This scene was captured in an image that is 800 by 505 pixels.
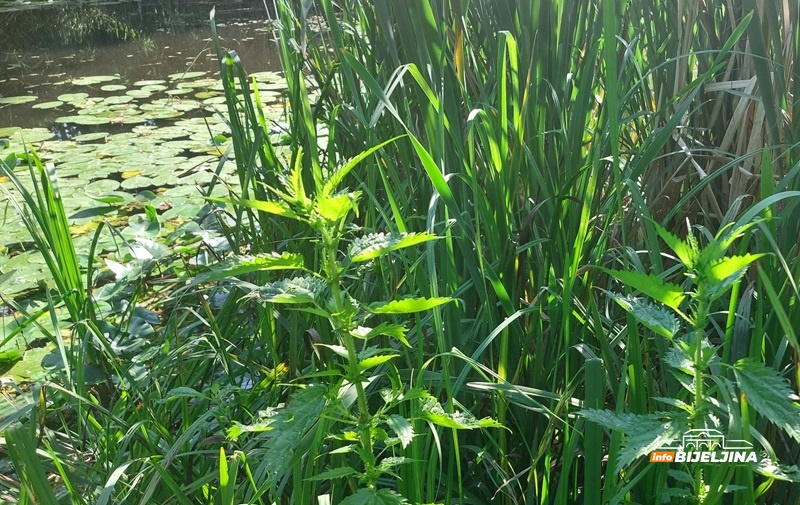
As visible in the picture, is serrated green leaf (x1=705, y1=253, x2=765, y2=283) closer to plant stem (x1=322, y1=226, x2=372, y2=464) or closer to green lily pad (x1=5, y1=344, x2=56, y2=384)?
plant stem (x1=322, y1=226, x2=372, y2=464)

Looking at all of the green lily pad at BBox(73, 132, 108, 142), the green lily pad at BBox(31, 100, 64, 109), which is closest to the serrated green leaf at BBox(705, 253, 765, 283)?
the green lily pad at BBox(73, 132, 108, 142)

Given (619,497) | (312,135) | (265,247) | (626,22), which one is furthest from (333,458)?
(626,22)

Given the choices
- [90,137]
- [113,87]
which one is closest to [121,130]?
[90,137]

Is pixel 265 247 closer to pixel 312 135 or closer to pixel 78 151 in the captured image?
pixel 312 135

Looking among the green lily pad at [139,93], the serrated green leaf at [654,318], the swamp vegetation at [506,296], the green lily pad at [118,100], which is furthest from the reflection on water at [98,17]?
the serrated green leaf at [654,318]

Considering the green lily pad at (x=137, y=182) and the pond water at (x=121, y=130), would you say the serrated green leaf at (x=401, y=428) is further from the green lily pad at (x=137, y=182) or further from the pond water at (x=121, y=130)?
the green lily pad at (x=137, y=182)

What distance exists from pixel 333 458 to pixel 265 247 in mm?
605

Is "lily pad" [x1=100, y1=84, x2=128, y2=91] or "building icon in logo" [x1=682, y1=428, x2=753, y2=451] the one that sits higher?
"lily pad" [x1=100, y1=84, x2=128, y2=91]

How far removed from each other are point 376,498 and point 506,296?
0.28 m

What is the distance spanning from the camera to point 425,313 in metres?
0.95

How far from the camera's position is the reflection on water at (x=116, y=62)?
4.21 meters

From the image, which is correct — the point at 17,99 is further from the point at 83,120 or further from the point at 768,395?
the point at 768,395

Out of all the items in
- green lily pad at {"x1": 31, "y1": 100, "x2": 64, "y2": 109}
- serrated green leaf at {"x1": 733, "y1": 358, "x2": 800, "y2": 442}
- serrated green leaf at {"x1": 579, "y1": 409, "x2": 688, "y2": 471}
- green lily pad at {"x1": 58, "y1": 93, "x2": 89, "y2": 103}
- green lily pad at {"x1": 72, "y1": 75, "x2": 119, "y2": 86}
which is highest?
green lily pad at {"x1": 72, "y1": 75, "x2": 119, "y2": 86}

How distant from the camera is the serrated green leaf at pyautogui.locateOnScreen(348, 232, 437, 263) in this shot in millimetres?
557
